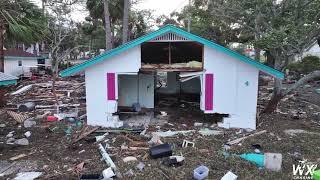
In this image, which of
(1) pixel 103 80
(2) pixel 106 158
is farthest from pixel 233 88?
(2) pixel 106 158

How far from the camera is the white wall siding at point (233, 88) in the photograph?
12.5 metres

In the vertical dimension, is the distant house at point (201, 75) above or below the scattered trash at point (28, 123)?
above

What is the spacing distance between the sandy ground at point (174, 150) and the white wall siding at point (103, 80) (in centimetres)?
137

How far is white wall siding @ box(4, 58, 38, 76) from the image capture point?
34.1m

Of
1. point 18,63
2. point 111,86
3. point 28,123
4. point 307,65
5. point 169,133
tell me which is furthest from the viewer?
point 18,63

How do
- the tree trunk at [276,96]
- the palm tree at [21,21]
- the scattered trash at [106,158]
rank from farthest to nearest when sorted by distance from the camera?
the tree trunk at [276,96], the palm tree at [21,21], the scattered trash at [106,158]

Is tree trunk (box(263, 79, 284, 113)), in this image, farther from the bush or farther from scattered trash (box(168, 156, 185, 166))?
the bush

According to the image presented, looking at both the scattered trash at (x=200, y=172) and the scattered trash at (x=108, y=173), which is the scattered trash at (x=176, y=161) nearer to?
the scattered trash at (x=200, y=172)

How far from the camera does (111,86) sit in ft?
43.0

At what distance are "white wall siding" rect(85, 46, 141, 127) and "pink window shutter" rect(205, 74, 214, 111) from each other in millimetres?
2821

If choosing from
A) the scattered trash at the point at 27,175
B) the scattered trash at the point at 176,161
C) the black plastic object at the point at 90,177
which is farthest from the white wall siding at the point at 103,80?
the black plastic object at the point at 90,177

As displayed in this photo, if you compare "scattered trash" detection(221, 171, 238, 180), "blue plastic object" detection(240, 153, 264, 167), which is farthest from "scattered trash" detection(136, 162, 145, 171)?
"blue plastic object" detection(240, 153, 264, 167)

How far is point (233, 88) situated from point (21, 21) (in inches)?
345

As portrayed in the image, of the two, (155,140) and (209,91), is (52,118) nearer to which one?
(155,140)
